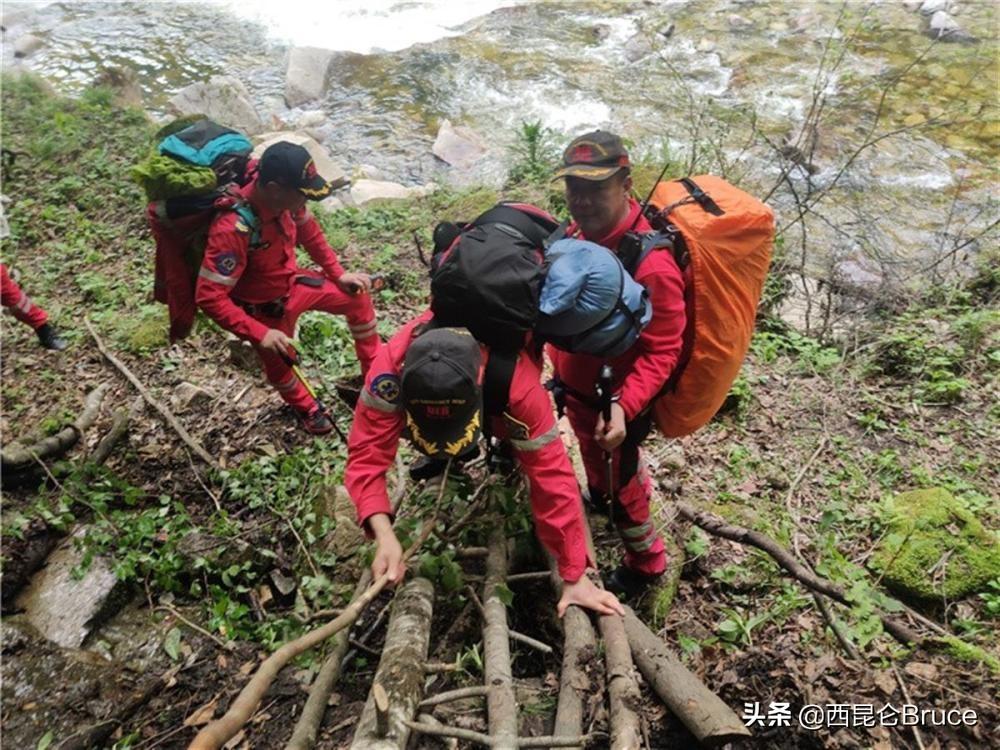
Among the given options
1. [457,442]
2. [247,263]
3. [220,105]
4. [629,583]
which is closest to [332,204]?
[220,105]

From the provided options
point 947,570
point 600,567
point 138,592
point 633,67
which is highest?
point 633,67

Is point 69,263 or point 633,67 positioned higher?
point 633,67

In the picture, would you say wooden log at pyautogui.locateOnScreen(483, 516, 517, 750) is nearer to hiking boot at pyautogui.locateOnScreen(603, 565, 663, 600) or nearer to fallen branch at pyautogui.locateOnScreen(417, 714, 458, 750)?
fallen branch at pyautogui.locateOnScreen(417, 714, 458, 750)

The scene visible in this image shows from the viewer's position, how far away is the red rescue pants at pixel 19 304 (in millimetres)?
6176

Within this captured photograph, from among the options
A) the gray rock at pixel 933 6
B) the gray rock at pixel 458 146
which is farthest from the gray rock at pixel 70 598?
the gray rock at pixel 933 6

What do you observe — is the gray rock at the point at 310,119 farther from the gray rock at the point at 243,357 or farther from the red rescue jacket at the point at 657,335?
the red rescue jacket at the point at 657,335

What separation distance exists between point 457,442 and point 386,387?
17.5 inches

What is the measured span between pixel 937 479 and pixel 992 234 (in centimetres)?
583

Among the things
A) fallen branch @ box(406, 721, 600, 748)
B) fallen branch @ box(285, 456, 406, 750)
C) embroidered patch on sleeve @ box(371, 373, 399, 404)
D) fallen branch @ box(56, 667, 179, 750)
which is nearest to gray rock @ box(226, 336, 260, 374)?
fallen branch @ box(56, 667, 179, 750)

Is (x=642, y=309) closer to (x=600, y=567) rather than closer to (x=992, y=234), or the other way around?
(x=600, y=567)

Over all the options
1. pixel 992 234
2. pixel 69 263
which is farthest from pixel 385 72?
pixel 992 234

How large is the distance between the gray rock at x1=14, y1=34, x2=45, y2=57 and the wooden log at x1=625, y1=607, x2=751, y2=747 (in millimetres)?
20534

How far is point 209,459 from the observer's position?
5121mm

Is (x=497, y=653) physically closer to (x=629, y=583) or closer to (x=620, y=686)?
(x=620, y=686)
